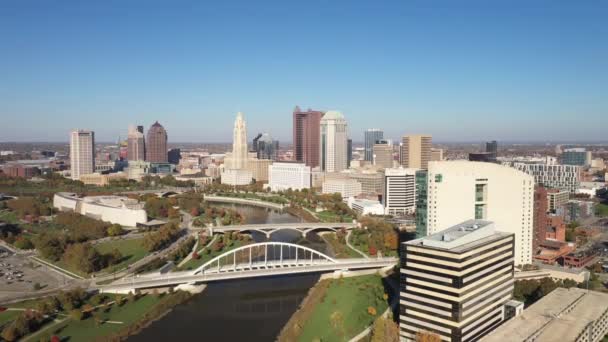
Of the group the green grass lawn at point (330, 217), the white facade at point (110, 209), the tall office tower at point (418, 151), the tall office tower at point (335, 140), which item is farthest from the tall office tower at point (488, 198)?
the tall office tower at point (335, 140)

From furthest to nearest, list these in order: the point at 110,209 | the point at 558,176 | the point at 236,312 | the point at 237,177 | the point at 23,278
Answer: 1. the point at 237,177
2. the point at 558,176
3. the point at 110,209
4. the point at 23,278
5. the point at 236,312

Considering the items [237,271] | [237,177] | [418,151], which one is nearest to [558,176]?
[418,151]

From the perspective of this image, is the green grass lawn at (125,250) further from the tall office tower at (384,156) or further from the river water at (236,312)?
the tall office tower at (384,156)

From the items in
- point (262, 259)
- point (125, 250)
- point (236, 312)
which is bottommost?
point (236, 312)

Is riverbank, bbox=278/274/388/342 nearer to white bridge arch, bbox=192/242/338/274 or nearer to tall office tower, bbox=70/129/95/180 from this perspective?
white bridge arch, bbox=192/242/338/274

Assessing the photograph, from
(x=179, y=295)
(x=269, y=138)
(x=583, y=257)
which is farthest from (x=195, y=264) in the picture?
(x=269, y=138)

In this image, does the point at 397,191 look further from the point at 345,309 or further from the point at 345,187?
the point at 345,309

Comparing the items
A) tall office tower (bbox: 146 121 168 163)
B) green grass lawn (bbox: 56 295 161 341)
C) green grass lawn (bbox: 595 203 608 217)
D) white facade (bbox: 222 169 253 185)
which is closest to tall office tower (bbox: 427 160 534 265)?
green grass lawn (bbox: 56 295 161 341)
